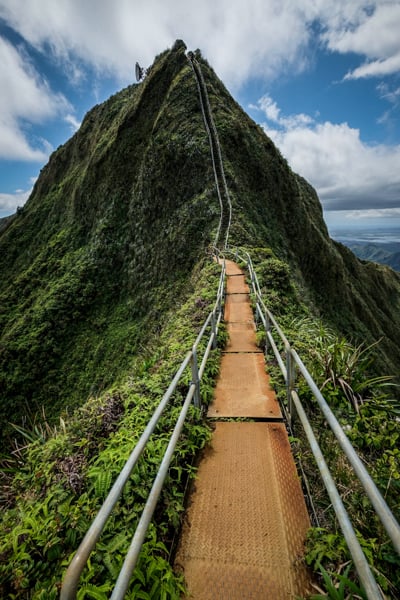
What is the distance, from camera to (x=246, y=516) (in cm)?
291

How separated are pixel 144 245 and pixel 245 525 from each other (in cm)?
2336

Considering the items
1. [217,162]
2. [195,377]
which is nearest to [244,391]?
[195,377]

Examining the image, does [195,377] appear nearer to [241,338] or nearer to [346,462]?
[346,462]

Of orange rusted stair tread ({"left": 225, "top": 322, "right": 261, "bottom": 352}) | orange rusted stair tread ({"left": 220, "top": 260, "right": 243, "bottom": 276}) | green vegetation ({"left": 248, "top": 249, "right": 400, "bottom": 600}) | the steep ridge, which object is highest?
the steep ridge

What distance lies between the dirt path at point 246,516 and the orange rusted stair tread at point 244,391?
0.03m

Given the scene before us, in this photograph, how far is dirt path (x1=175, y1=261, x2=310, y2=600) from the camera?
7.75ft

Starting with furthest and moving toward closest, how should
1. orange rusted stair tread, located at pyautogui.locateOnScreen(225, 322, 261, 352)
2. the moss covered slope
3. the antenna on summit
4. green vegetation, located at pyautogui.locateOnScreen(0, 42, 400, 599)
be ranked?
1. the antenna on summit
2. the moss covered slope
3. orange rusted stair tread, located at pyautogui.locateOnScreen(225, 322, 261, 352)
4. green vegetation, located at pyautogui.locateOnScreen(0, 42, 400, 599)

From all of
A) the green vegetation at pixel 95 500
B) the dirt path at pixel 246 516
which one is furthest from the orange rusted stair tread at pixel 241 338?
the dirt path at pixel 246 516

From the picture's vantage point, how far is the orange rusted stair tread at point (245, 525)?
2.35 metres

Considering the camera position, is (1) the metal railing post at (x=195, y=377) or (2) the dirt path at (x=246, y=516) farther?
(1) the metal railing post at (x=195, y=377)

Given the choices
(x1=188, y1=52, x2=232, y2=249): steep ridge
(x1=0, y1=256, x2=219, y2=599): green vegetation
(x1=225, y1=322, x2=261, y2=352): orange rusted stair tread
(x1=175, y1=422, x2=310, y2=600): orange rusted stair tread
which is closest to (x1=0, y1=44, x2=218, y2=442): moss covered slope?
(x1=188, y1=52, x2=232, y2=249): steep ridge

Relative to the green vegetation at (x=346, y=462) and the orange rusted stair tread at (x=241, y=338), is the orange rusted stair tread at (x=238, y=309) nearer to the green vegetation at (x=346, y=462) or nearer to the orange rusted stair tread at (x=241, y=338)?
the orange rusted stair tread at (x=241, y=338)

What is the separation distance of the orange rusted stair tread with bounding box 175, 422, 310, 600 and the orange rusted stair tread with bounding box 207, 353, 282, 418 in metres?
0.66

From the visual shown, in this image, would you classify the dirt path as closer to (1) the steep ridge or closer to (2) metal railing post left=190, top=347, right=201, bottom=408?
(2) metal railing post left=190, top=347, right=201, bottom=408
